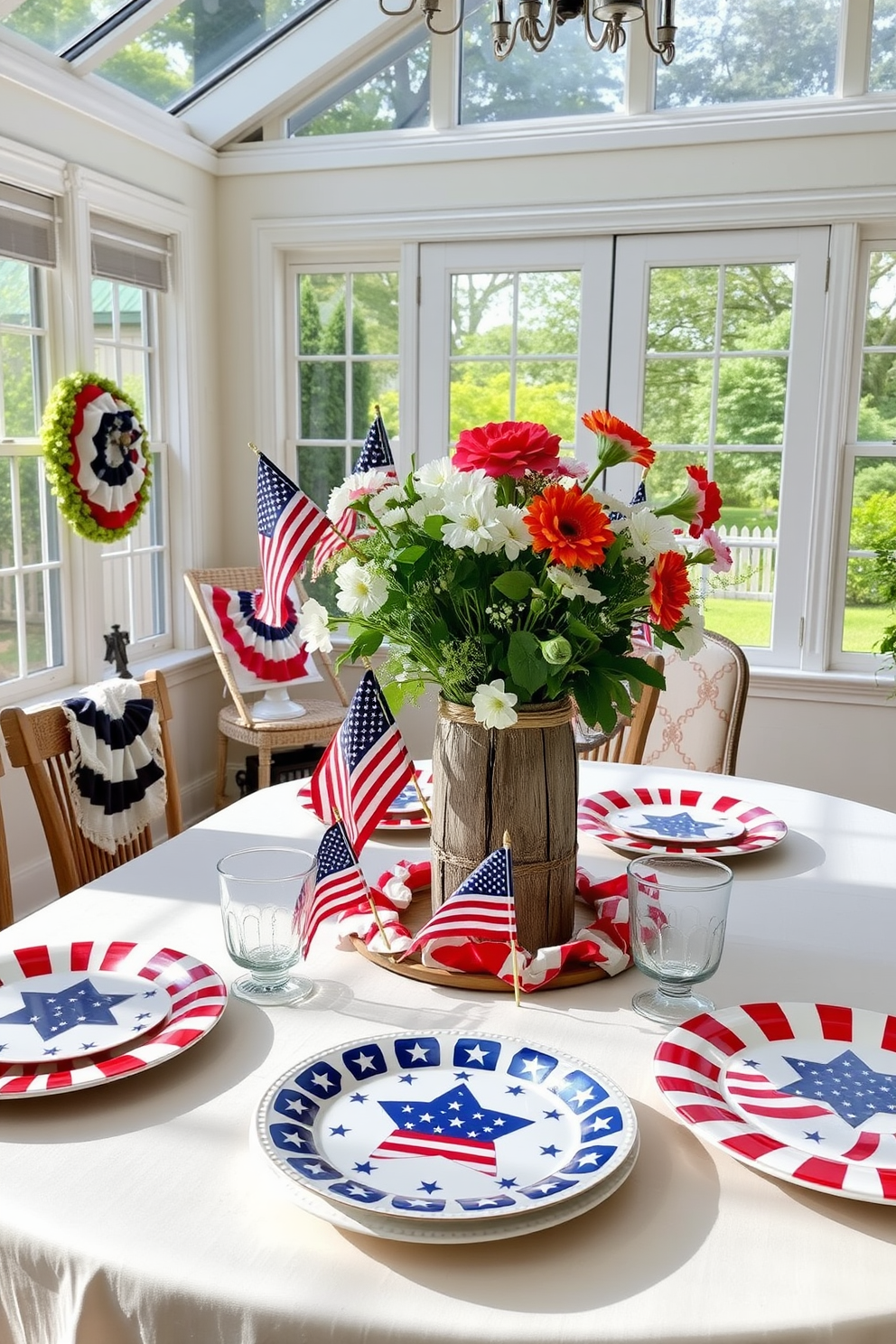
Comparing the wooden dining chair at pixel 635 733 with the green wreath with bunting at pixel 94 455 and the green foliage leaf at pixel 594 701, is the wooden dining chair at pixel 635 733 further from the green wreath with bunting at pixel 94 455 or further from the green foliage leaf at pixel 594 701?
the green wreath with bunting at pixel 94 455

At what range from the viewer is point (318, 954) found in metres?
1.44

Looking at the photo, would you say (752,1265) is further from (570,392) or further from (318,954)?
(570,392)

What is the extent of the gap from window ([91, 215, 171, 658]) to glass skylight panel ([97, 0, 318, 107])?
18.6 inches

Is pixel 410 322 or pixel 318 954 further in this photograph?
pixel 410 322

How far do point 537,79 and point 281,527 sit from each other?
3010 millimetres

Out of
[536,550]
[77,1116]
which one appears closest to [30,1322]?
[77,1116]

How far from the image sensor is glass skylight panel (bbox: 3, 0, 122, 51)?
129 inches

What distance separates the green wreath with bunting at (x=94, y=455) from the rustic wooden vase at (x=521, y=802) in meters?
2.39

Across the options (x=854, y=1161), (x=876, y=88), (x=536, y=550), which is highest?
(x=876, y=88)

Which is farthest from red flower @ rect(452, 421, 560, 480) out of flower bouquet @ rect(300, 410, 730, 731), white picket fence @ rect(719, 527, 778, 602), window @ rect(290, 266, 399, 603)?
window @ rect(290, 266, 399, 603)

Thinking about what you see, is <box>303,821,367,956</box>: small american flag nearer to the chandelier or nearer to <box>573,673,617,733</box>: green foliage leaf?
<box>573,673,617,733</box>: green foliage leaf

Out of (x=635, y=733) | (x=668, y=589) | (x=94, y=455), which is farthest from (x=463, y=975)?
(x=94, y=455)

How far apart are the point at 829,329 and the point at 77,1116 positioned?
140 inches

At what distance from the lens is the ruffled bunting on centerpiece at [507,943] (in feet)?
4.38
